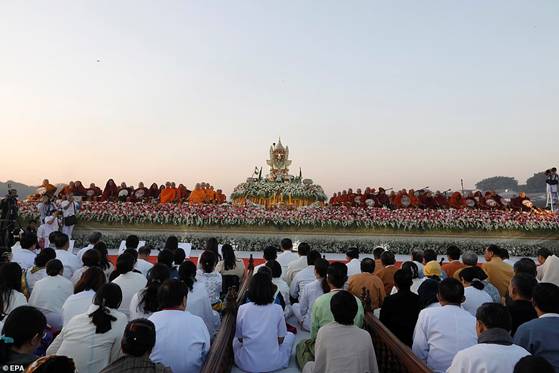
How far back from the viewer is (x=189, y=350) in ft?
10.2

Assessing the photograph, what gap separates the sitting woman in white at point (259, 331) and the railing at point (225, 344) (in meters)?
0.10

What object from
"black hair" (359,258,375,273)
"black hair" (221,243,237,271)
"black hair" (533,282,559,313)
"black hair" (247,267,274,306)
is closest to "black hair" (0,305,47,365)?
"black hair" (247,267,274,306)

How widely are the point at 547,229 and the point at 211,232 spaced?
10.8 m

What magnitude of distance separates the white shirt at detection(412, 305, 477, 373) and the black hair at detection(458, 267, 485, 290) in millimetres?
1119

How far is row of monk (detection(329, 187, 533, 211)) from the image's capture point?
14820mm

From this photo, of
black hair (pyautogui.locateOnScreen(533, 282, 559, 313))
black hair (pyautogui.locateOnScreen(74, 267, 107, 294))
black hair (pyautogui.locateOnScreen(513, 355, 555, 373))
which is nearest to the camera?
black hair (pyautogui.locateOnScreen(513, 355, 555, 373))

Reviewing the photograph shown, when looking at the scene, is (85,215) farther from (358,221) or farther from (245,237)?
(358,221)

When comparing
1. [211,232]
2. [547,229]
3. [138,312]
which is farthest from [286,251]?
[547,229]

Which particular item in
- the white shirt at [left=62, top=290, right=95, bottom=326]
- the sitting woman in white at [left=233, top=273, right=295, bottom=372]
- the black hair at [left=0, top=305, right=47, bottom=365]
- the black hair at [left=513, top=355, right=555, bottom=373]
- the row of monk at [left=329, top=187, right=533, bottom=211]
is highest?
the row of monk at [left=329, top=187, right=533, bottom=211]

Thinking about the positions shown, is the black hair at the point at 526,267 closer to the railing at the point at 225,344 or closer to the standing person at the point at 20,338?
the railing at the point at 225,344

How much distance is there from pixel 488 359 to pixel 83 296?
10.9ft

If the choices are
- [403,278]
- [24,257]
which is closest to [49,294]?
[24,257]

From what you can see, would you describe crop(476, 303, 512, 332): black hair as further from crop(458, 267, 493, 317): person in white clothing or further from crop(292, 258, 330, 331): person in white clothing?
crop(292, 258, 330, 331): person in white clothing

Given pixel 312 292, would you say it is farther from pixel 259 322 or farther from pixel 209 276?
pixel 209 276
